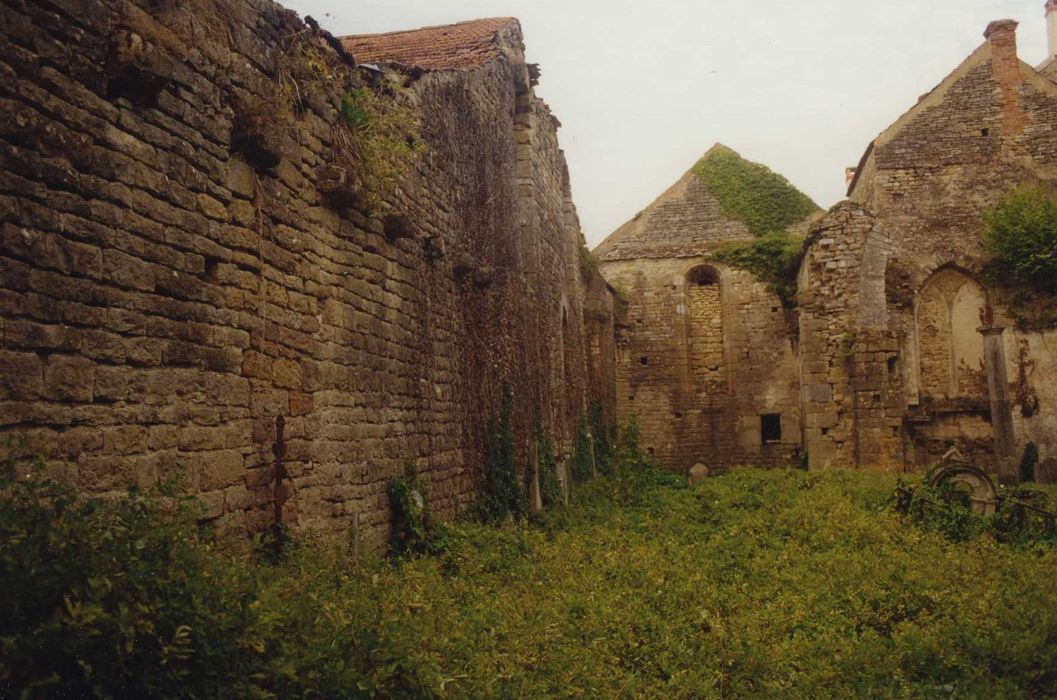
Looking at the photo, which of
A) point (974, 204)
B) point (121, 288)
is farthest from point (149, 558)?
point (974, 204)

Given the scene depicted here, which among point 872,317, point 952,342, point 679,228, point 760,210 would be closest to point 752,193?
point 760,210

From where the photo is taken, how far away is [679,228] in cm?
2627

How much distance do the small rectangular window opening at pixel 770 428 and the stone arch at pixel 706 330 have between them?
4.67 feet

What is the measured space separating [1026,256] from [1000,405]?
25.9 feet

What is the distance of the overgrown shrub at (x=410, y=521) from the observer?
818 centimetres

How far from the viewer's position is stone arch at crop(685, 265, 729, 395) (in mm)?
25594

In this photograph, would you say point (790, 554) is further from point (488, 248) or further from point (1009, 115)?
point (1009, 115)

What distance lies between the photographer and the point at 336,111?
23.9ft

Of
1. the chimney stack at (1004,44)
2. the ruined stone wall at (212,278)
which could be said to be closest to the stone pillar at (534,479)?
the ruined stone wall at (212,278)

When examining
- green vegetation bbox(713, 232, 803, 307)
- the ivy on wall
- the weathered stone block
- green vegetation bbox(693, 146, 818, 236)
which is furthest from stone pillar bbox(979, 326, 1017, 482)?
green vegetation bbox(693, 146, 818, 236)

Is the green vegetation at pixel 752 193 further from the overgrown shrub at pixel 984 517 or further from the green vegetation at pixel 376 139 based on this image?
the green vegetation at pixel 376 139

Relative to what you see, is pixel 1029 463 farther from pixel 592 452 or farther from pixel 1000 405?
pixel 592 452

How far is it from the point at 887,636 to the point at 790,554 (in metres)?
2.80

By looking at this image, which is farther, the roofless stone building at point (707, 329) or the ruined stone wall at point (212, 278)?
the roofless stone building at point (707, 329)
